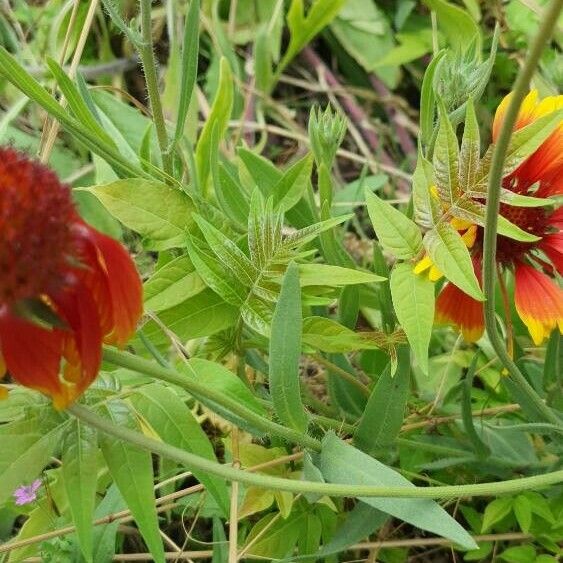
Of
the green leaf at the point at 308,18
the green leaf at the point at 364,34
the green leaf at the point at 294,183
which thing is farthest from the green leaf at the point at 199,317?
the green leaf at the point at 364,34

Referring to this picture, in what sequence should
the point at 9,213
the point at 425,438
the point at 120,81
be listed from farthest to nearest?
1. the point at 120,81
2. the point at 425,438
3. the point at 9,213

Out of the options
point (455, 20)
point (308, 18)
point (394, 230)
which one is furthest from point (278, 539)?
point (308, 18)

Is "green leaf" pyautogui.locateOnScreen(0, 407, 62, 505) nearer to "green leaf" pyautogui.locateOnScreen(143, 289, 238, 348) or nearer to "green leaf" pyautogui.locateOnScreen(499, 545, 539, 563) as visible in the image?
"green leaf" pyautogui.locateOnScreen(143, 289, 238, 348)

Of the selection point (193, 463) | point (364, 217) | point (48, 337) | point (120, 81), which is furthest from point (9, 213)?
point (120, 81)

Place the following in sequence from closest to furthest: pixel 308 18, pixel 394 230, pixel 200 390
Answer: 1. pixel 200 390
2. pixel 394 230
3. pixel 308 18

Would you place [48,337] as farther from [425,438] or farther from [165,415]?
[425,438]

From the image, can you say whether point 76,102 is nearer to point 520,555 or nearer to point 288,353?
point 288,353
